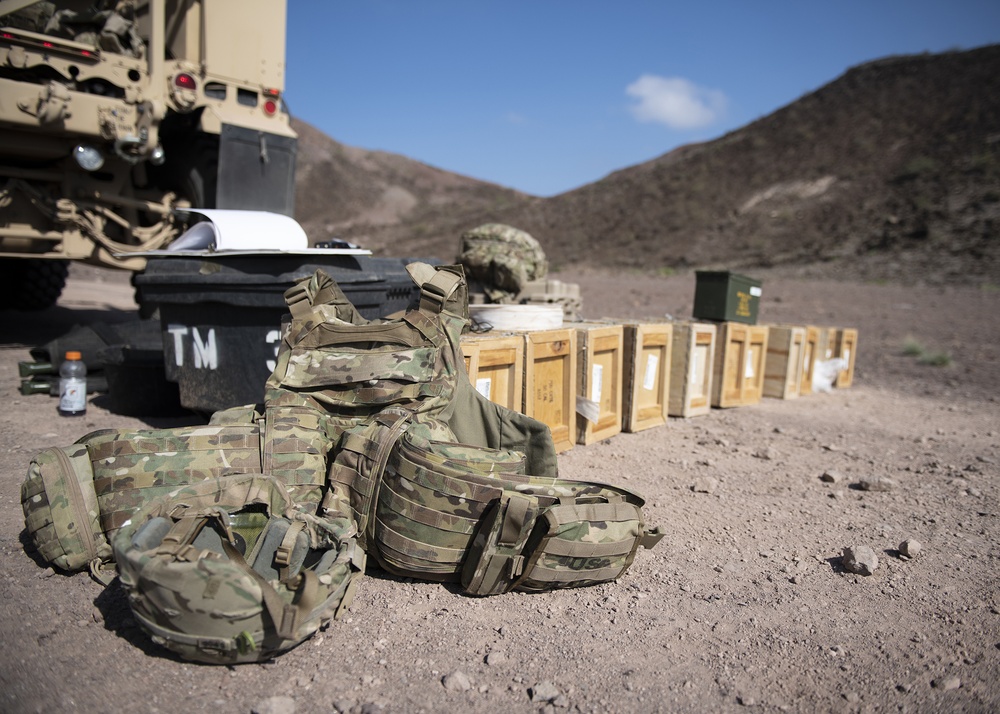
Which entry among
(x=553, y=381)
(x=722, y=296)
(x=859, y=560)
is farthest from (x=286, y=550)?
(x=722, y=296)

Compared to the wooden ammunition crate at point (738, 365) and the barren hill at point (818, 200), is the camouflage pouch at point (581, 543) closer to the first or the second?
the wooden ammunition crate at point (738, 365)

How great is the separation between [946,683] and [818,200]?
1153 inches

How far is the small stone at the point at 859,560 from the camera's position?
2.87 m

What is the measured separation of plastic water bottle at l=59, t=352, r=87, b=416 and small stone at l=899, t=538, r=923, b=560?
4.63m

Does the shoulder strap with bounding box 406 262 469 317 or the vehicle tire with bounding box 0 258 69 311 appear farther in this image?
the vehicle tire with bounding box 0 258 69 311

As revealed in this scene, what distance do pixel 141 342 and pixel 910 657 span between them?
497 centimetres

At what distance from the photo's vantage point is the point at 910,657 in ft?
7.51

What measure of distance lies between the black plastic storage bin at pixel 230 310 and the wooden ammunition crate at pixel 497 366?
2.32ft

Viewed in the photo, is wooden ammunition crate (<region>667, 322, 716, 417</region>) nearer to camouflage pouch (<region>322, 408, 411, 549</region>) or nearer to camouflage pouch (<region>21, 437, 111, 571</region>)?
camouflage pouch (<region>322, 408, 411, 549</region>)

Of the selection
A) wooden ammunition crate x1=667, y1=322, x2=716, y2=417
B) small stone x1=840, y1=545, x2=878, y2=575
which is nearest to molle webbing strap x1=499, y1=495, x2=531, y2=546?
small stone x1=840, y1=545, x2=878, y2=575

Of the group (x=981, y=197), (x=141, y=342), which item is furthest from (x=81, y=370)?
(x=981, y=197)

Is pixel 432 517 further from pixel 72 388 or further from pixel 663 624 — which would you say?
pixel 72 388

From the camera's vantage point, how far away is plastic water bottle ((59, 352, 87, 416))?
14.4 ft

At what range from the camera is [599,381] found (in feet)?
15.4
